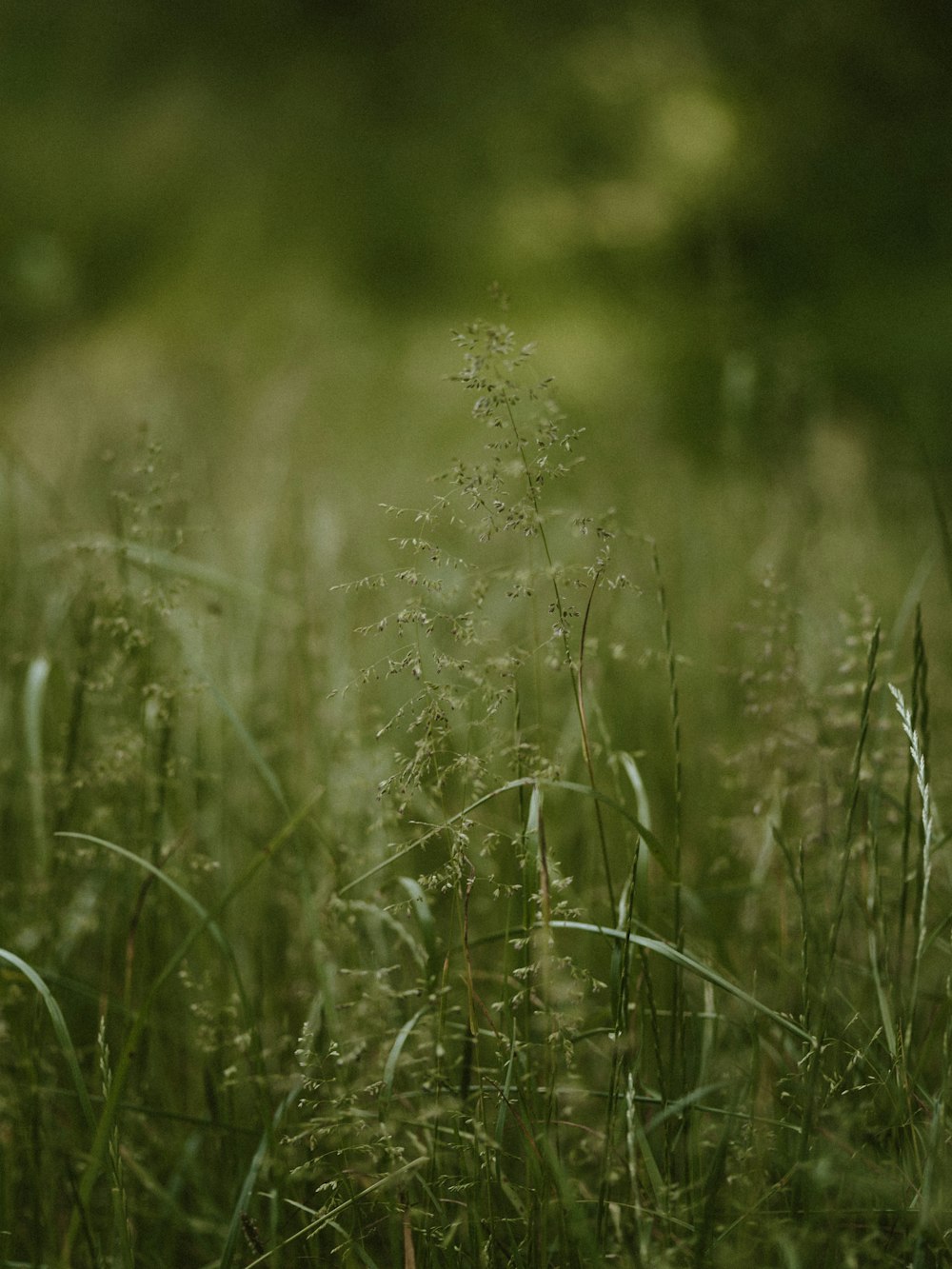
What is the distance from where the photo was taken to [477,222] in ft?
12.7

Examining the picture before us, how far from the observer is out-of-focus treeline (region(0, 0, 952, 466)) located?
3504 mm

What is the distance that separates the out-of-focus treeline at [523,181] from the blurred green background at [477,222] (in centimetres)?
1

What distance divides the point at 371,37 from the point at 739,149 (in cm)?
184

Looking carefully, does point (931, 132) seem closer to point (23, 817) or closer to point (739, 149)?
point (739, 149)

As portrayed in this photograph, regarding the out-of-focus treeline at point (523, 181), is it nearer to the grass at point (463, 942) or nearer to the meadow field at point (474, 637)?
the meadow field at point (474, 637)

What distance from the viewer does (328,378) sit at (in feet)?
11.8

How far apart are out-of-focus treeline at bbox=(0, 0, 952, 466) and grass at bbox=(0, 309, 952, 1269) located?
81.0 inches

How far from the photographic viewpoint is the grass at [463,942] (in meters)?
0.59

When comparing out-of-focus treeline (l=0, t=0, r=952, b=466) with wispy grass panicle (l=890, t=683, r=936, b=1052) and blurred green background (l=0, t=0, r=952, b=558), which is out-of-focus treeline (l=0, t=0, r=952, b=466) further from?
wispy grass panicle (l=890, t=683, r=936, b=1052)

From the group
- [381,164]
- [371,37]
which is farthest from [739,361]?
[371,37]

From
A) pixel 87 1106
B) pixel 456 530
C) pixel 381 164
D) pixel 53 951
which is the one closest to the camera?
pixel 87 1106

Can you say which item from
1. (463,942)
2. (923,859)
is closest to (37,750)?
(463,942)

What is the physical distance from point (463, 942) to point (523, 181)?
12.5ft

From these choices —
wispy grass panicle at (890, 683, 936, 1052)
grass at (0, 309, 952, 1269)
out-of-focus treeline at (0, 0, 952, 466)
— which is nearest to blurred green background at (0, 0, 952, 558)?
out-of-focus treeline at (0, 0, 952, 466)
